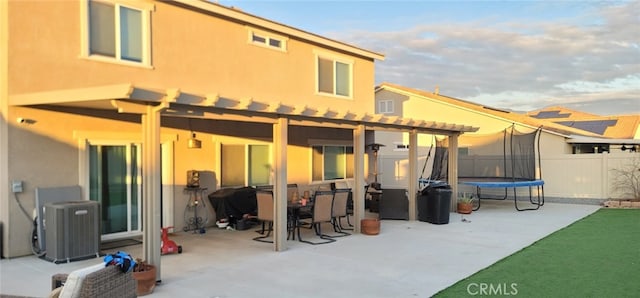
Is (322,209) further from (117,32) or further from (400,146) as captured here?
(400,146)

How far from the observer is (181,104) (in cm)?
608

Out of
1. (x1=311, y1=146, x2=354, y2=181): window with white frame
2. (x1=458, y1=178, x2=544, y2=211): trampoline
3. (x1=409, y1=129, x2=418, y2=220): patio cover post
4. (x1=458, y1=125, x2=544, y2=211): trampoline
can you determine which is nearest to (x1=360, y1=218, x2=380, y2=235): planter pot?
(x1=409, y1=129, x2=418, y2=220): patio cover post

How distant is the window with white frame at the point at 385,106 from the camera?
21234 mm

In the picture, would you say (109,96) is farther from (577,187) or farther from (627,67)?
(627,67)

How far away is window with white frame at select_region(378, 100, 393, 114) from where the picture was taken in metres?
21.2

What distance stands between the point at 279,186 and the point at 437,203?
467cm

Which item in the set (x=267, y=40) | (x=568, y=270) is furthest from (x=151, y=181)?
(x=267, y=40)

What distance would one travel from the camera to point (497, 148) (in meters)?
15.6

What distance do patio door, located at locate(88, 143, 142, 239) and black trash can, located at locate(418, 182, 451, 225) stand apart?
6.47 meters

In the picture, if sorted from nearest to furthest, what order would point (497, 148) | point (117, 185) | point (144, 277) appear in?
point (144, 277) → point (117, 185) → point (497, 148)

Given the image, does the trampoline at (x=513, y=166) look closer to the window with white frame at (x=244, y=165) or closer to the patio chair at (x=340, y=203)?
the patio chair at (x=340, y=203)

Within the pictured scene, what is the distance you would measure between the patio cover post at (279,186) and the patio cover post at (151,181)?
2.35 metres

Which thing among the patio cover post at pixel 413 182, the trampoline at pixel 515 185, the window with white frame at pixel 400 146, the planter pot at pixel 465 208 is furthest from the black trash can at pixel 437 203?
the window with white frame at pixel 400 146

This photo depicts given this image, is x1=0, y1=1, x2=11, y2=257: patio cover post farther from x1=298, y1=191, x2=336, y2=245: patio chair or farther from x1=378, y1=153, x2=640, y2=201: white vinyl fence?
x1=378, y1=153, x2=640, y2=201: white vinyl fence
